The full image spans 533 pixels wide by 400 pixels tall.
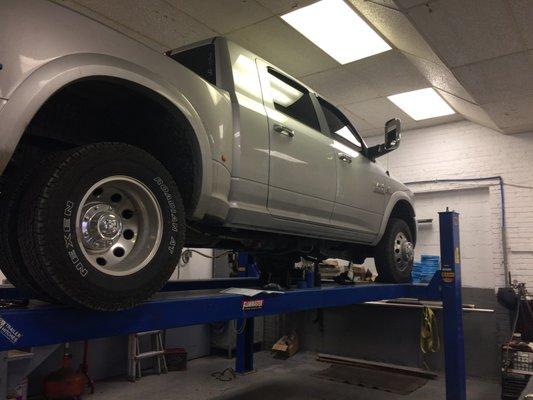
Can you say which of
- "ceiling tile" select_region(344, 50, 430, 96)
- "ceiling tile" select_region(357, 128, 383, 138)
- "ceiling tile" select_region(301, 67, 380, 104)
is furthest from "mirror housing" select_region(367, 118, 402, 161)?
"ceiling tile" select_region(357, 128, 383, 138)

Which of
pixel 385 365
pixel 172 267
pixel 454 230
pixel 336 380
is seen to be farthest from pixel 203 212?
pixel 385 365

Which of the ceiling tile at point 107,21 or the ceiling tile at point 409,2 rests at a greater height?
the ceiling tile at point 107,21

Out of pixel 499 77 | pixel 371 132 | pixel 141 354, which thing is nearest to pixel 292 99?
pixel 499 77

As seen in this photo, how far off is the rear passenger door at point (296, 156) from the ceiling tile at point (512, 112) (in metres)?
3.47

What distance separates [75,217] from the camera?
164cm

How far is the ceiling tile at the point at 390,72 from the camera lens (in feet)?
18.1

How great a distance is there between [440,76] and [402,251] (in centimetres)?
223

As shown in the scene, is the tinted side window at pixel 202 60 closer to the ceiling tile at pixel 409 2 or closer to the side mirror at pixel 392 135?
the ceiling tile at pixel 409 2

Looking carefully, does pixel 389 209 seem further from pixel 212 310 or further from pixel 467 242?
pixel 467 242

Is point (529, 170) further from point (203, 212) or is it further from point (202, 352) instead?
point (203, 212)

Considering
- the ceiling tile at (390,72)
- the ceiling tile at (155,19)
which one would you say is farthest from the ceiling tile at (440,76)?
the ceiling tile at (155,19)

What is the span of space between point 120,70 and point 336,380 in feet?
17.4

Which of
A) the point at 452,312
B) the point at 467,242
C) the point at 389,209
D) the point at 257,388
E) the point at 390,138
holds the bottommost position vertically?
the point at 257,388

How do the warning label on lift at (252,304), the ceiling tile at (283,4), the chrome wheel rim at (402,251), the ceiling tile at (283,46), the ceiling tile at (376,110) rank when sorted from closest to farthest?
the warning label on lift at (252,304)
the ceiling tile at (283,4)
the chrome wheel rim at (402,251)
the ceiling tile at (283,46)
the ceiling tile at (376,110)
